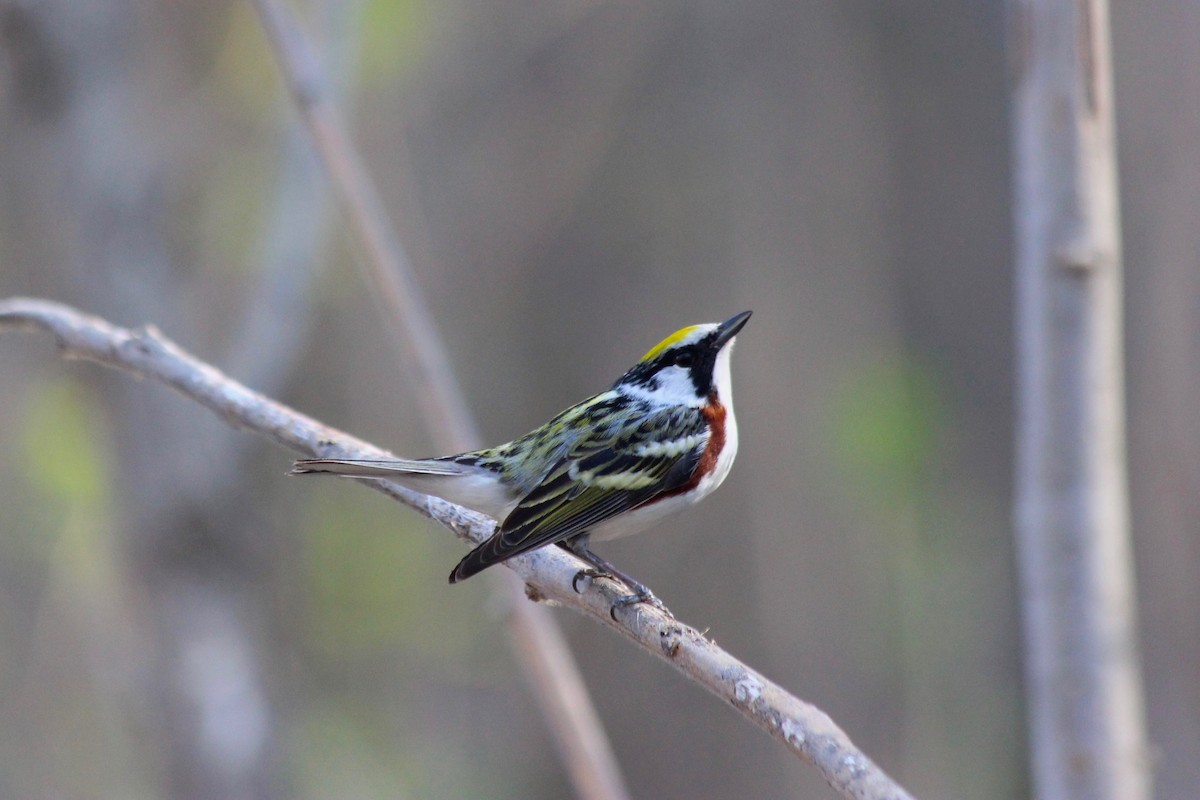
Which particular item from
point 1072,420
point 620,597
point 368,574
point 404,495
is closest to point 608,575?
point 620,597

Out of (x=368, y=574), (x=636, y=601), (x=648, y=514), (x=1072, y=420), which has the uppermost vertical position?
(x=368, y=574)

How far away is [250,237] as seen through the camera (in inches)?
288

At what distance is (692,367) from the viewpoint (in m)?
3.51

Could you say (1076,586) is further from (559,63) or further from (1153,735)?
(559,63)

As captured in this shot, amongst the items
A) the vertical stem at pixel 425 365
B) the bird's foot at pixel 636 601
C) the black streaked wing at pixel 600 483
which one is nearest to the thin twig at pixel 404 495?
the bird's foot at pixel 636 601

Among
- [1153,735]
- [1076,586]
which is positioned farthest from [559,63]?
[1076,586]

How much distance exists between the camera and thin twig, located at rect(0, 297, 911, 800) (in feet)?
6.43

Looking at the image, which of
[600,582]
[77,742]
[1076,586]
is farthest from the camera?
[77,742]

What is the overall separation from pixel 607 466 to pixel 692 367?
52 cm

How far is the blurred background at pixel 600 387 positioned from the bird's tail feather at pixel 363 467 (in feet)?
9.02

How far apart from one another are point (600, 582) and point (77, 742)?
6.65 m

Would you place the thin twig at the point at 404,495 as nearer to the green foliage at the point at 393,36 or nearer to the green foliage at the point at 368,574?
the green foliage at the point at 393,36

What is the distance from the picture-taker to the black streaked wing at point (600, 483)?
2711 mm

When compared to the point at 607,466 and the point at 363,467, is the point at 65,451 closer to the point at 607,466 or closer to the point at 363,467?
the point at 607,466
